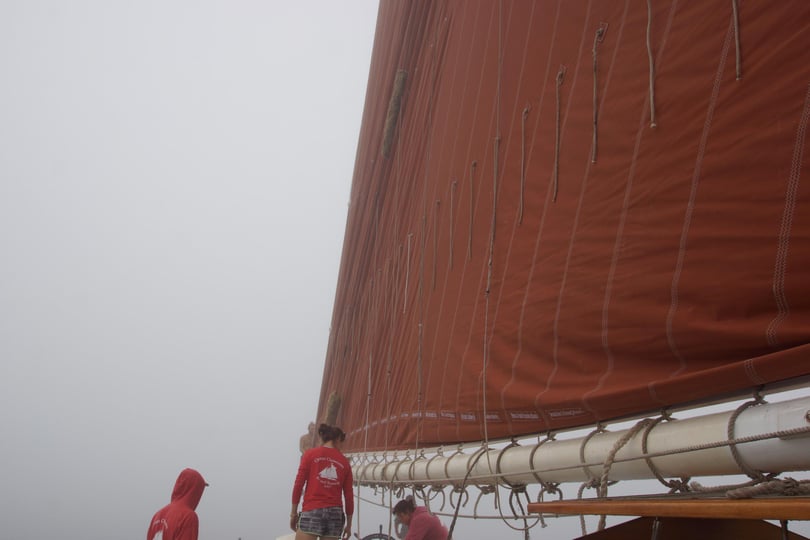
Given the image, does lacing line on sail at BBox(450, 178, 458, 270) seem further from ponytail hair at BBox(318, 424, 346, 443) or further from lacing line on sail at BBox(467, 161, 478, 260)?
ponytail hair at BBox(318, 424, 346, 443)

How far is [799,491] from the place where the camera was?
835mm

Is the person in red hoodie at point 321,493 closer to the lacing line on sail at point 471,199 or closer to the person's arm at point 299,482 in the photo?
the person's arm at point 299,482

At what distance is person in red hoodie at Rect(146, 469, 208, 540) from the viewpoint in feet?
7.92

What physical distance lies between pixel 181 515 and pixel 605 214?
6.04 ft

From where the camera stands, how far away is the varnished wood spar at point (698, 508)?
72cm

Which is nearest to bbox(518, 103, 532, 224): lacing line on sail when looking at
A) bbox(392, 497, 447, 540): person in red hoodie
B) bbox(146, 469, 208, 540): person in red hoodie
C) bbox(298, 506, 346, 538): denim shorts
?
bbox(146, 469, 208, 540): person in red hoodie

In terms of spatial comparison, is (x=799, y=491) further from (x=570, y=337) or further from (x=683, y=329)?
(x=570, y=337)

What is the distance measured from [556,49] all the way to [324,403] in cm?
437

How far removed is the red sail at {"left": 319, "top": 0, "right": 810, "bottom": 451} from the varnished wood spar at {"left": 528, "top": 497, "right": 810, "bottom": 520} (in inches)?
7.5

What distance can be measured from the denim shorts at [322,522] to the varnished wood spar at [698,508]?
186 cm

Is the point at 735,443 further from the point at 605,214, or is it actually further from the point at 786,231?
the point at 605,214

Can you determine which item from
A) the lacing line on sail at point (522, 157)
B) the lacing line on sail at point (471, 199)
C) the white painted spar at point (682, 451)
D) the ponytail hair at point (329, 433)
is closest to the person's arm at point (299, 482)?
the ponytail hair at point (329, 433)

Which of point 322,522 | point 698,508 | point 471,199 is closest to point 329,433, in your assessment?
point 322,522

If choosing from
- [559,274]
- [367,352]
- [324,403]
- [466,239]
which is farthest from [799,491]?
[324,403]
